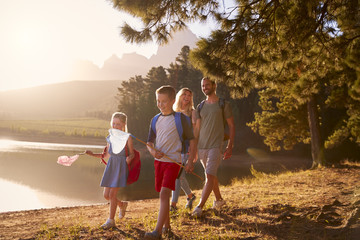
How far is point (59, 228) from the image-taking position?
16.9 feet

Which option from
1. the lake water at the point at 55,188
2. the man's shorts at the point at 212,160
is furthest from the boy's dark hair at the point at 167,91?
the lake water at the point at 55,188

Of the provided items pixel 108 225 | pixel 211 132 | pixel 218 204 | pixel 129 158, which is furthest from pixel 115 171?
pixel 218 204

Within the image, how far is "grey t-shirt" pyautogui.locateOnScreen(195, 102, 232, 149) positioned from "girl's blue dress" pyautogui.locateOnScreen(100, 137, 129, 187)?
49.9 inches

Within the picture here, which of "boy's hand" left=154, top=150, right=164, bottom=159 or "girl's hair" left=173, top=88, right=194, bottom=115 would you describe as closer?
"boy's hand" left=154, top=150, right=164, bottom=159

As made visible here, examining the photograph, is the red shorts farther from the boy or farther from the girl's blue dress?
the girl's blue dress

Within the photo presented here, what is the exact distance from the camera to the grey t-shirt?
4980 millimetres

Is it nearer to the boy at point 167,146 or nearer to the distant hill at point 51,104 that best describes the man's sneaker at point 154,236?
the boy at point 167,146

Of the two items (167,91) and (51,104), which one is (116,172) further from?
(51,104)

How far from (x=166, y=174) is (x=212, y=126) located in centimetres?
150

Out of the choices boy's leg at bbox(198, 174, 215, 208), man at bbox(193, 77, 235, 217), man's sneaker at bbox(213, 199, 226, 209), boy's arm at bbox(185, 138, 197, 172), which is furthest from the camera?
man's sneaker at bbox(213, 199, 226, 209)

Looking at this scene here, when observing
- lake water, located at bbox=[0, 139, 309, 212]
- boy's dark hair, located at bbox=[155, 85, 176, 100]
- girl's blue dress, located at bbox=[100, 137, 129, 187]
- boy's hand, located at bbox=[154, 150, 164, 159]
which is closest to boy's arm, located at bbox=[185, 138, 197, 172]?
boy's hand, located at bbox=[154, 150, 164, 159]

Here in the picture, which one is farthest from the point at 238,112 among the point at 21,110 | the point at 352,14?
the point at 21,110

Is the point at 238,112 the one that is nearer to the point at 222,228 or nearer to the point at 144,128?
the point at 144,128

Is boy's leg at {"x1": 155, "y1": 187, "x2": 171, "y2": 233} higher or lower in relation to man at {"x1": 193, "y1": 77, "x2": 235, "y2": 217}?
lower
